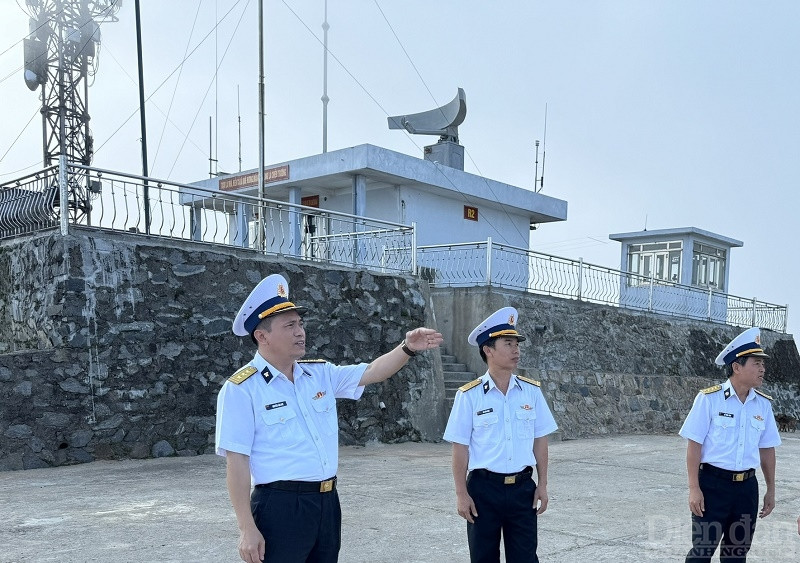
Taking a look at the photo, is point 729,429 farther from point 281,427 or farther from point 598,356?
point 598,356

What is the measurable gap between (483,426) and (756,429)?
5.06 feet

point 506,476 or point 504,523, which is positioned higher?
point 506,476

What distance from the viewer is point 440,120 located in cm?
2086

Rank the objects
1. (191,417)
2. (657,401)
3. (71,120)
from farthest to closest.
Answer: (71,120) < (657,401) < (191,417)

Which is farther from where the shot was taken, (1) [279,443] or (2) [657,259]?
(2) [657,259]

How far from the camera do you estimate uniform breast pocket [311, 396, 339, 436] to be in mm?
3014

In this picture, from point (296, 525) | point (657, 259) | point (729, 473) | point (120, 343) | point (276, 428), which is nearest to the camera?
point (296, 525)

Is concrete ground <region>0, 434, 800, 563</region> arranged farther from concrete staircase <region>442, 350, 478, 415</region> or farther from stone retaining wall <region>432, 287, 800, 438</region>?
stone retaining wall <region>432, 287, 800, 438</region>

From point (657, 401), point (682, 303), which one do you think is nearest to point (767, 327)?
point (682, 303)

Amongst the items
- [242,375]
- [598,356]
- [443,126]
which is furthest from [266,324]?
[443,126]

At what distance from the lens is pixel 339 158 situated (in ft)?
55.6

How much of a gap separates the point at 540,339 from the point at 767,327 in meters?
12.9

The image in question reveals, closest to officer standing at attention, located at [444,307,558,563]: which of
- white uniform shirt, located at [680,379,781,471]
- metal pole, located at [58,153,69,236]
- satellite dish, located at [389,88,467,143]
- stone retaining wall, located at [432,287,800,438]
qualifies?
white uniform shirt, located at [680,379,781,471]

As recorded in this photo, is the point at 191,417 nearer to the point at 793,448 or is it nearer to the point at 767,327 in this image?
the point at 793,448
